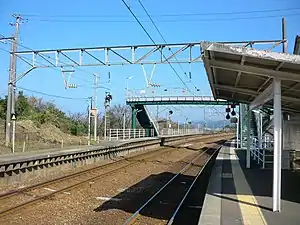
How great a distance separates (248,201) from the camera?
32.7 ft

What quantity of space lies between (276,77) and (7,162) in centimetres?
1178

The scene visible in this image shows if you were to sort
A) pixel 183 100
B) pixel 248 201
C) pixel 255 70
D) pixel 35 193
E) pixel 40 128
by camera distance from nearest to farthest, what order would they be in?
1. pixel 255 70
2. pixel 248 201
3. pixel 35 193
4. pixel 40 128
5. pixel 183 100

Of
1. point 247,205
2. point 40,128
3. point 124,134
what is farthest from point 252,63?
point 124,134

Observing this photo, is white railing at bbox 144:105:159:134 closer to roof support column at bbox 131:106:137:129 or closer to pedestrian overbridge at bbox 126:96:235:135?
pedestrian overbridge at bbox 126:96:235:135

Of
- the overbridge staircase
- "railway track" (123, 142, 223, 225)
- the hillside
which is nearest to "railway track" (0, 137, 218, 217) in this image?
"railway track" (123, 142, 223, 225)

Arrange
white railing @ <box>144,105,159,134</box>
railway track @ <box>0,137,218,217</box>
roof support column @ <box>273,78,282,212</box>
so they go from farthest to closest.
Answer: white railing @ <box>144,105,159,134</box> < railway track @ <box>0,137,218,217</box> < roof support column @ <box>273,78,282,212</box>

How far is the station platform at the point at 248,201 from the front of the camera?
314 inches

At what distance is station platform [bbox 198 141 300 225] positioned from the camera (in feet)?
26.1

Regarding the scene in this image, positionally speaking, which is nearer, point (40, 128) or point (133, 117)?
point (40, 128)

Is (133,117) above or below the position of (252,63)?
above

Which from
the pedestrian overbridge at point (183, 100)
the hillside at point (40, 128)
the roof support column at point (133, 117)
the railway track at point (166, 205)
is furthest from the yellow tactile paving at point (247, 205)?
the pedestrian overbridge at point (183, 100)

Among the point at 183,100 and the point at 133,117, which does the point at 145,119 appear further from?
the point at 183,100

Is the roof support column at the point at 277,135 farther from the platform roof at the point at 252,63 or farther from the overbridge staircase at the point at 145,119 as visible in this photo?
the overbridge staircase at the point at 145,119

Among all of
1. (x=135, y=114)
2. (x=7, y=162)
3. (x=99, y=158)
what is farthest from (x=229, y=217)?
(x=135, y=114)
